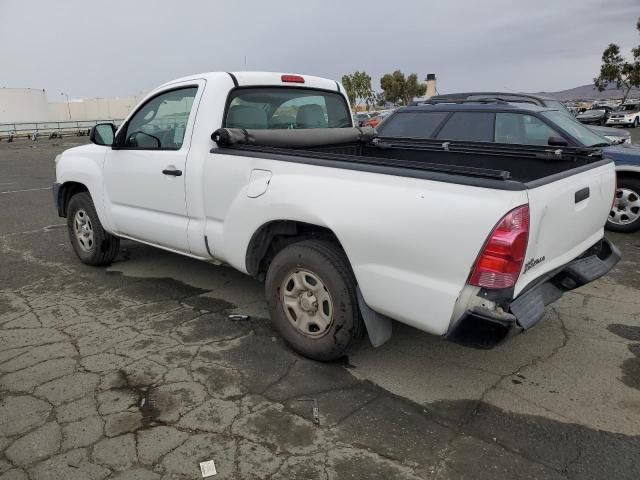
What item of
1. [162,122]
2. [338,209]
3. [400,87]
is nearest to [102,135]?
[162,122]

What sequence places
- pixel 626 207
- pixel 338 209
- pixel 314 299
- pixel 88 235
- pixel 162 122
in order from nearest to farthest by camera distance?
1. pixel 338 209
2. pixel 314 299
3. pixel 162 122
4. pixel 88 235
5. pixel 626 207

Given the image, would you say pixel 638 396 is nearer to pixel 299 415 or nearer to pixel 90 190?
pixel 299 415

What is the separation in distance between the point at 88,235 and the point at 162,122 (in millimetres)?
1776

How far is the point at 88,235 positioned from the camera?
5492mm

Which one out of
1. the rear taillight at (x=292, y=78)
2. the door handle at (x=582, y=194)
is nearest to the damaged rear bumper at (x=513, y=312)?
the door handle at (x=582, y=194)

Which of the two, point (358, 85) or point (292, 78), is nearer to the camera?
point (292, 78)

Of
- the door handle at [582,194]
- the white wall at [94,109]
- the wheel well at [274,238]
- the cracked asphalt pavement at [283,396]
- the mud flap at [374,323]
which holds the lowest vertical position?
the cracked asphalt pavement at [283,396]

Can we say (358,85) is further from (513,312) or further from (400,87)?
(513,312)

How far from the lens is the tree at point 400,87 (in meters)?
75.4

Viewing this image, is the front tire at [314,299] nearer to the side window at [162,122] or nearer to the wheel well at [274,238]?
the wheel well at [274,238]

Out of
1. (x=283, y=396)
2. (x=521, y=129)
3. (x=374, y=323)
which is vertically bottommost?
(x=283, y=396)

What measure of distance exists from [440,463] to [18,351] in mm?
2982

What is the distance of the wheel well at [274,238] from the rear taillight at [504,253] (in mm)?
1002

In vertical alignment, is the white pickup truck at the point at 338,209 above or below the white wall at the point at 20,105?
below
